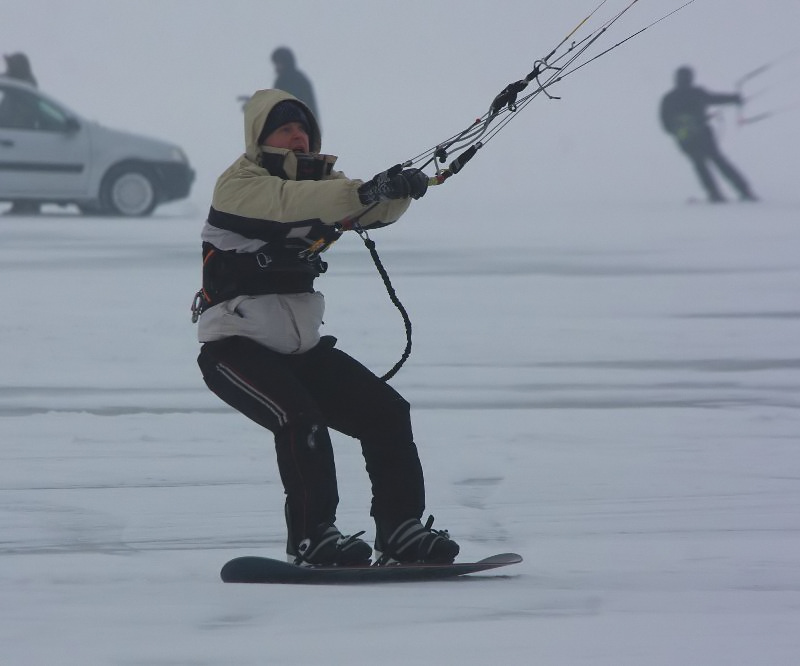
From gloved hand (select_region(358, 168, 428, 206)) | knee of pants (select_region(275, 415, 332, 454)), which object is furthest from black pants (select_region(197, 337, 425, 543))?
gloved hand (select_region(358, 168, 428, 206))

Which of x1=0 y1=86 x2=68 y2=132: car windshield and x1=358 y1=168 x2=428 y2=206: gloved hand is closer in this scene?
x1=358 y1=168 x2=428 y2=206: gloved hand

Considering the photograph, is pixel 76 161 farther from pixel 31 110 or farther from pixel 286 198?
pixel 286 198

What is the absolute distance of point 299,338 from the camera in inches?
143

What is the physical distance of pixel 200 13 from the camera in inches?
687

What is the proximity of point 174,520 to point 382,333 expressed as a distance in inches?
150

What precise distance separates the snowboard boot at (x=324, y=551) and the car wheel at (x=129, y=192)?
11.4 meters

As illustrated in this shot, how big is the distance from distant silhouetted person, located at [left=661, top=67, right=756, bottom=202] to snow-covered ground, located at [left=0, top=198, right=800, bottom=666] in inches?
241

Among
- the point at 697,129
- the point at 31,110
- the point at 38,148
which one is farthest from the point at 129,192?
the point at 697,129

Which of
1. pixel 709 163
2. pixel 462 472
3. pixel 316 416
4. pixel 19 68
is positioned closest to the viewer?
pixel 316 416

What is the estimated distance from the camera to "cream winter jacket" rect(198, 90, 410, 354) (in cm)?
346

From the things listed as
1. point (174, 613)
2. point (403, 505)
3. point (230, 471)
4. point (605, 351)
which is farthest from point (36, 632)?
point (605, 351)

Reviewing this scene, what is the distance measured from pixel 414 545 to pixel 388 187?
88cm

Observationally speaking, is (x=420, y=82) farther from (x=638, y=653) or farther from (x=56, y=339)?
(x=638, y=653)

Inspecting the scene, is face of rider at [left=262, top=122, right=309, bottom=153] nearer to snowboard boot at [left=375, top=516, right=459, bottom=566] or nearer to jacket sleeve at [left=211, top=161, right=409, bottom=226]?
jacket sleeve at [left=211, top=161, right=409, bottom=226]
